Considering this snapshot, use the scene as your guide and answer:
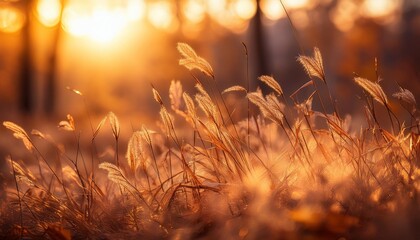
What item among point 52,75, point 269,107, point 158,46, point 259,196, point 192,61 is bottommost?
point 259,196

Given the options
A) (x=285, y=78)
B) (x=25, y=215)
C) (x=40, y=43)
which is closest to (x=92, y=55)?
(x=40, y=43)

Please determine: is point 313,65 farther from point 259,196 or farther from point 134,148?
point 134,148

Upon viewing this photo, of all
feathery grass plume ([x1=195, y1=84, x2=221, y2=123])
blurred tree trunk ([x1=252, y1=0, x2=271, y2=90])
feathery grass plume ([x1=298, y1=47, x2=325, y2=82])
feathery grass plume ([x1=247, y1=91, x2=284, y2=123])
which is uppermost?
blurred tree trunk ([x1=252, y1=0, x2=271, y2=90])

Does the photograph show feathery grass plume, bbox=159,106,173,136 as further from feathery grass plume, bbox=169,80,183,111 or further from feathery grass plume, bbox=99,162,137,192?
feathery grass plume, bbox=99,162,137,192

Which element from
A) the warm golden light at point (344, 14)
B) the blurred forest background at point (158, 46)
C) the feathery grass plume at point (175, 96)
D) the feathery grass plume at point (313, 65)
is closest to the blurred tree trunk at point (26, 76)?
the blurred forest background at point (158, 46)

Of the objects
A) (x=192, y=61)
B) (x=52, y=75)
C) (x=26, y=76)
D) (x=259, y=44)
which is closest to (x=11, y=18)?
(x=26, y=76)

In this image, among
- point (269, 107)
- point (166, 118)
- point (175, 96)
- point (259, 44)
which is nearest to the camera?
point (269, 107)

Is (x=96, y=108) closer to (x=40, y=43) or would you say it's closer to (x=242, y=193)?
(x=40, y=43)

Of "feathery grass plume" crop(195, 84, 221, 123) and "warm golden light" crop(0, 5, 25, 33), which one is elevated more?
"warm golden light" crop(0, 5, 25, 33)

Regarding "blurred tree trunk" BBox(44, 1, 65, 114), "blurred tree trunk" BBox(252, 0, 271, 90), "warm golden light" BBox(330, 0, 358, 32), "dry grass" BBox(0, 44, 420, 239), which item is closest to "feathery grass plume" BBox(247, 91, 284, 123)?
"dry grass" BBox(0, 44, 420, 239)
